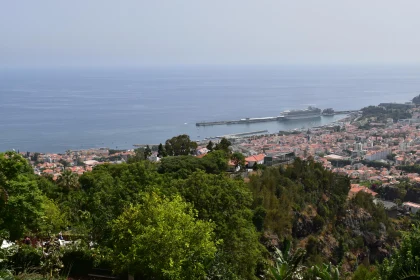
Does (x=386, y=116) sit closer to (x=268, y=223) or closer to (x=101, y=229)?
(x=268, y=223)

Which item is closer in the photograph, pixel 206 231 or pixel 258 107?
pixel 206 231

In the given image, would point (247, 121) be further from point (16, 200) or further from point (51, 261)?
point (51, 261)

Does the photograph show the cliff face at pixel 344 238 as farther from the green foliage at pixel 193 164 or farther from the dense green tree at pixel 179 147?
the dense green tree at pixel 179 147

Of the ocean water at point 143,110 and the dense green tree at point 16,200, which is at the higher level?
the dense green tree at point 16,200

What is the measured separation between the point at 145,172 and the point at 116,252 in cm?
319

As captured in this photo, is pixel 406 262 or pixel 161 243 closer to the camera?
pixel 406 262

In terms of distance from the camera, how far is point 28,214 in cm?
959

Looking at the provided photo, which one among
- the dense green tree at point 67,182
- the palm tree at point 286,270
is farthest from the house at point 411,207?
the palm tree at point 286,270

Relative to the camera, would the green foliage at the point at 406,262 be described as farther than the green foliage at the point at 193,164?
No

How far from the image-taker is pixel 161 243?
7930mm

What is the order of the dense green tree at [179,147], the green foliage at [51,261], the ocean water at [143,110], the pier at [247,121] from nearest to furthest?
the green foliage at [51,261] < the dense green tree at [179,147] < the ocean water at [143,110] < the pier at [247,121]

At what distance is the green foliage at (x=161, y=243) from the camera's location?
7918mm

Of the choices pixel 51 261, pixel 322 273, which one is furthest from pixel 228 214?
pixel 51 261

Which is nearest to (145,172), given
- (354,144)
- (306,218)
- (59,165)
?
(306,218)
